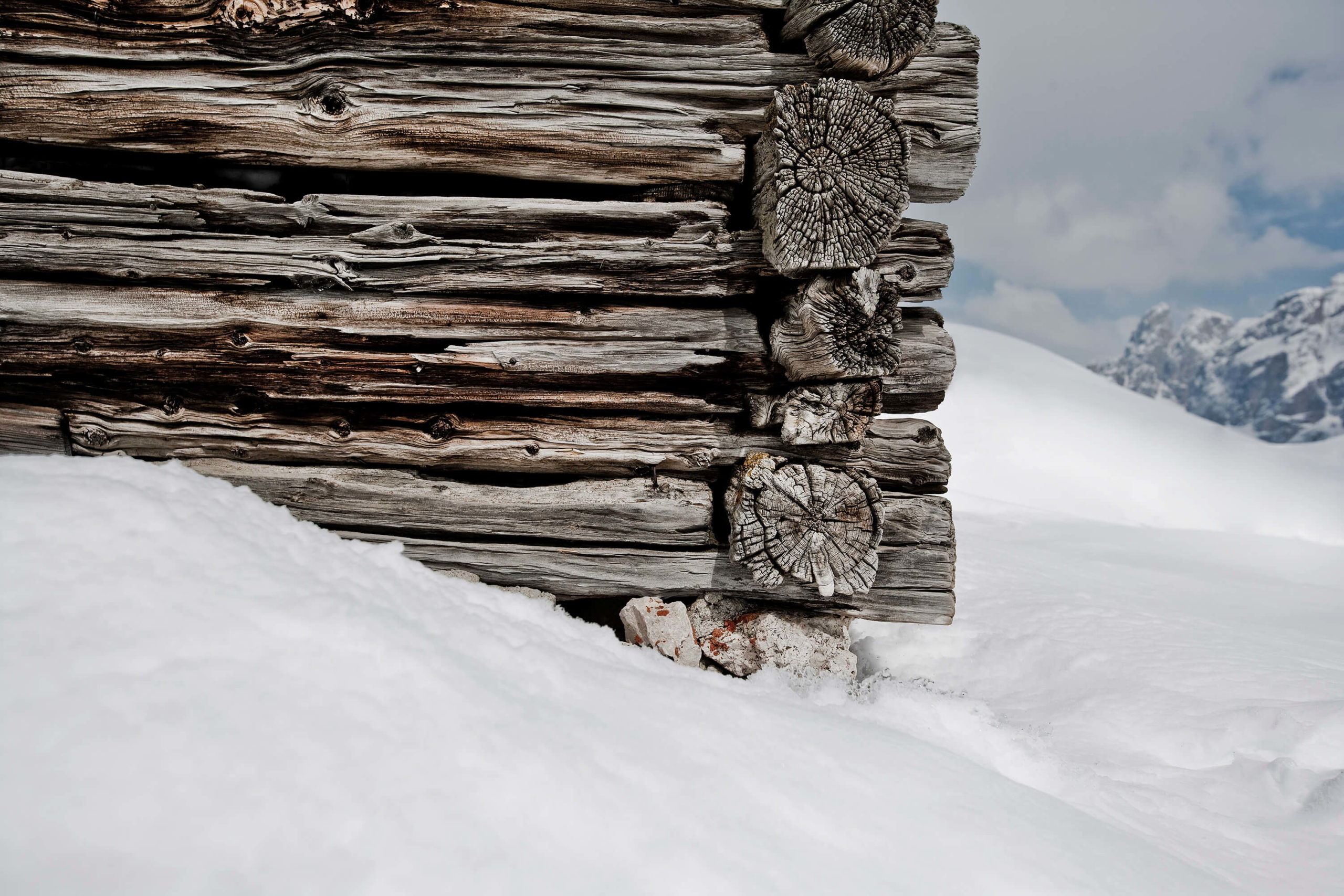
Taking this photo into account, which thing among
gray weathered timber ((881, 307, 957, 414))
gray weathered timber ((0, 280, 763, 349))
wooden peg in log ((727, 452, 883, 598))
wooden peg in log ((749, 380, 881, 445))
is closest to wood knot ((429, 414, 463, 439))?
gray weathered timber ((0, 280, 763, 349))

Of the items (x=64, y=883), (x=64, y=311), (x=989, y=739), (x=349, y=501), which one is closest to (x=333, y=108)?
(x=64, y=311)

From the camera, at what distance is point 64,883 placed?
0.79 meters

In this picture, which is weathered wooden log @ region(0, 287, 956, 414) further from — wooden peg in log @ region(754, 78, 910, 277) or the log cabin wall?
wooden peg in log @ region(754, 78, 910, 277)

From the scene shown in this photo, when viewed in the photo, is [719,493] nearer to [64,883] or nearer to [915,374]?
[915,374]

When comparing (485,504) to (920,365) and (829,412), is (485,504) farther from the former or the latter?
(920,365)

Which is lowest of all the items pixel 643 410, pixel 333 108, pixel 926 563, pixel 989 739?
pixel 989 739

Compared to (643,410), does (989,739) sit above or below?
below

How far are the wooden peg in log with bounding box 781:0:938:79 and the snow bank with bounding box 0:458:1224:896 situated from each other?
76.7 inches

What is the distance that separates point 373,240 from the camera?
210cm

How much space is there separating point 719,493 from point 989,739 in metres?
1.19

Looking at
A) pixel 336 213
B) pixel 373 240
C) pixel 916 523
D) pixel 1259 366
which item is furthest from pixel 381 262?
pixel 1259 366

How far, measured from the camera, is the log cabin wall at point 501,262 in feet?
6.66

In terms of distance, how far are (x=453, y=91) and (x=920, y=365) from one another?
1806 mm

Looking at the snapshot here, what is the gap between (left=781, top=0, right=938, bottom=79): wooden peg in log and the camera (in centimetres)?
194
